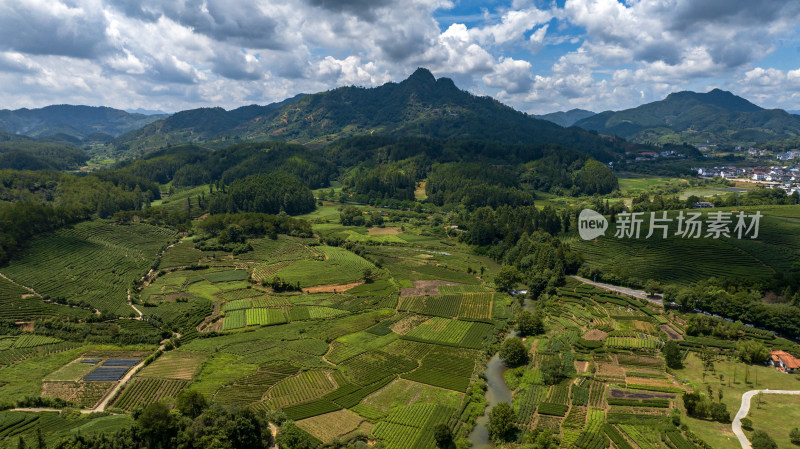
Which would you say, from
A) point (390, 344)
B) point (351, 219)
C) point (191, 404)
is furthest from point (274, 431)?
point (351, 219)

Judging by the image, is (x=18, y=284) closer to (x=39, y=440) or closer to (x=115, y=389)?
(x=115, y=389)

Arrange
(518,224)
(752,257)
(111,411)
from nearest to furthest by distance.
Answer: (111,411)
(752,257)
(518,224)

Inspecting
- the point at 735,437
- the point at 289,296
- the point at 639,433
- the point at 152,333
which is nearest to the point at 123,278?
the point at 152,333

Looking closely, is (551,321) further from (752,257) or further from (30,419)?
(30,419)

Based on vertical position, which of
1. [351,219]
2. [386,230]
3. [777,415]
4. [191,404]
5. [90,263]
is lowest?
[777,415]

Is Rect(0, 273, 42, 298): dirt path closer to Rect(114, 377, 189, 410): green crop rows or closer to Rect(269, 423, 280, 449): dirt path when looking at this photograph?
Rect(114, 377, 189, 410): green crop rows

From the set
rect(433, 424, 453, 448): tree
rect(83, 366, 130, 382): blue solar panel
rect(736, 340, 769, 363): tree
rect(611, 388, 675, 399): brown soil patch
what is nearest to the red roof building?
rect(736, 340, 769, 363): tree

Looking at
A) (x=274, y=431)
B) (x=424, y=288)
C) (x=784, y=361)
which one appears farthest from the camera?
(x=424, y=288)

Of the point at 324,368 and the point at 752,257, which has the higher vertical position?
the point at 752,257
